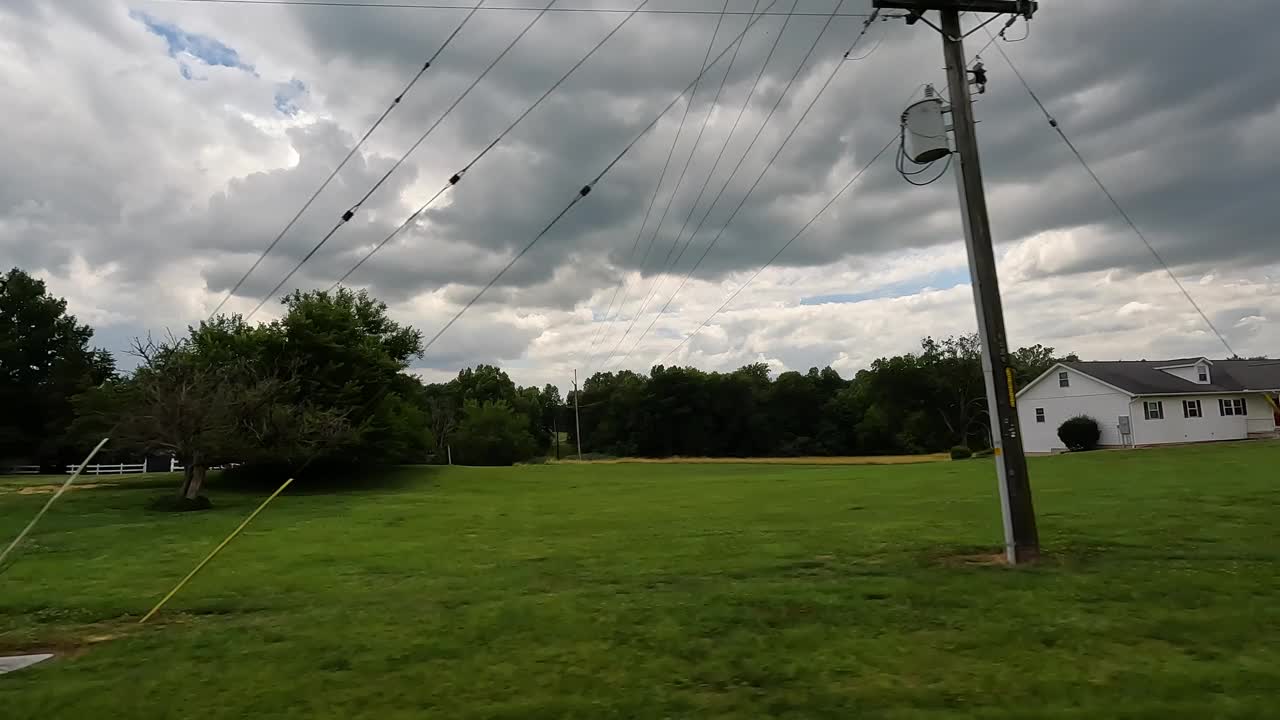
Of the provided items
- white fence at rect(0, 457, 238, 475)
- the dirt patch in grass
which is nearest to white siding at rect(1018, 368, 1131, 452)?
the dirt patch in grass

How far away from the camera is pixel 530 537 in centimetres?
1566

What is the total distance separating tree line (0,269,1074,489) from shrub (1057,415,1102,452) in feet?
92.5

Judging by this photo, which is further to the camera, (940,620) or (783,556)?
(783,556)

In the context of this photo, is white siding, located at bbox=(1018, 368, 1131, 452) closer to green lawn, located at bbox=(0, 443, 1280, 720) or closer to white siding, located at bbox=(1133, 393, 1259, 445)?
white siding, located at bbox=(1133, 393, 1259, 445)

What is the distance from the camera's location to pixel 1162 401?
45375 millimetres

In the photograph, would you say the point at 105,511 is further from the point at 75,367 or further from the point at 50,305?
the point at 50,305

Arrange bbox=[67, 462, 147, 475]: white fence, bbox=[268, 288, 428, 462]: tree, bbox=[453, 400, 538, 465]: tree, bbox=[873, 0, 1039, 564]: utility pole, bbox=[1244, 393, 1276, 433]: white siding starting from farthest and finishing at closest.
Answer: bbox=[453, 400, 538, 465]: tree < bbox=[67, 462, 147, 475]: white fence < bbox=[1244, 393, 1276, 433]: white siding < bbox=[268, 288, 428, 462]: tree < bbox=[873, 0, 1039, 564]: utility pole

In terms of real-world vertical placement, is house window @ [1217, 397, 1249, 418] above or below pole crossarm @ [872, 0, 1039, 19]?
below

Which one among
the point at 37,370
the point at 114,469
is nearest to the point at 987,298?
the point at 114,469

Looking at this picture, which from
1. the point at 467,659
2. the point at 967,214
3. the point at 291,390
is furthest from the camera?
the point at 291,390

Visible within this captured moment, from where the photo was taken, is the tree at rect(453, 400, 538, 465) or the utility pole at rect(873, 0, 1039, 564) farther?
the tree at rect(453, 400, 538, 465)

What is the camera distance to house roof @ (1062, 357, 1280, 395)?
1809 inches

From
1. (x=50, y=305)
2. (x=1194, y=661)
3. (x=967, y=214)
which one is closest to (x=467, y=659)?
(x=1194, y=661)

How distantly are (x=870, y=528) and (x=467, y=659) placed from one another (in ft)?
30.2
